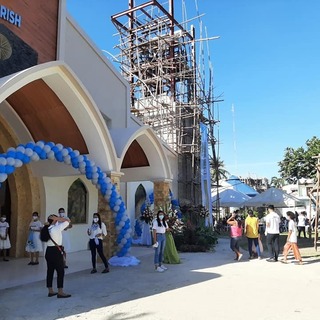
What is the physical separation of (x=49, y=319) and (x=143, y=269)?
4.33m

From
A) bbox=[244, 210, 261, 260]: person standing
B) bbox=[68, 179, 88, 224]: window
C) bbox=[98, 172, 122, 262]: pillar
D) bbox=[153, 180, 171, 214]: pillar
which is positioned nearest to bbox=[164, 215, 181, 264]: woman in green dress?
bbox=[98, 172, 122, 262]: pillar

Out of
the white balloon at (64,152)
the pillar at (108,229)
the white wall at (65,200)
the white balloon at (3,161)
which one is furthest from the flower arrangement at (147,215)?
the white balloon at (3,161)

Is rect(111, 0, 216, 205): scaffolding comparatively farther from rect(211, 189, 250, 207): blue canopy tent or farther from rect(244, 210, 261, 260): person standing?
rect(244, 210, 261, 260): person standing

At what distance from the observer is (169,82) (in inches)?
1018

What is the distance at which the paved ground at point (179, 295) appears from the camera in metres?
5.66

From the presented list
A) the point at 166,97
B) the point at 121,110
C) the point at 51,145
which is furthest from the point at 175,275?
the point at 166,97

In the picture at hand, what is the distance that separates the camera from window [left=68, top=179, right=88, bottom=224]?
44.6ft

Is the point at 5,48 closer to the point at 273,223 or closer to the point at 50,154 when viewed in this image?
the point at 50,154

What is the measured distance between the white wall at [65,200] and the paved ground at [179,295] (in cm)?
356

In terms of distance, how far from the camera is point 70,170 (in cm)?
1129

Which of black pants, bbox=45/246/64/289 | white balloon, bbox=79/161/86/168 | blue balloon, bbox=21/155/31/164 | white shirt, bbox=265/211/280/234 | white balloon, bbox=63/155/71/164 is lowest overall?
black pants, bbox=45/246/64/289

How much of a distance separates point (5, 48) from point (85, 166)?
376 cm

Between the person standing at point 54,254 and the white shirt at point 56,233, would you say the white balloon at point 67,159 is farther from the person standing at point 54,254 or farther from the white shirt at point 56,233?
the person standing at point 54,254

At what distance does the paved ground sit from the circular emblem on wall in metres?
5.83
